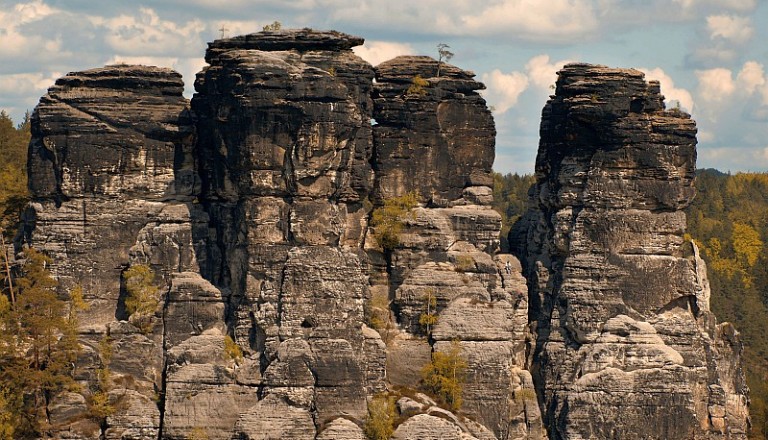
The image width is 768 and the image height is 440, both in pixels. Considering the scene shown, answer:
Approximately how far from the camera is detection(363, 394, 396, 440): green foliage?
74875mm

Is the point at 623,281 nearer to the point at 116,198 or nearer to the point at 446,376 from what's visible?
the point at 446,376

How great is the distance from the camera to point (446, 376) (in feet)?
256

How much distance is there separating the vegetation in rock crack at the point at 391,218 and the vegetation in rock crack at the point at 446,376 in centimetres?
487

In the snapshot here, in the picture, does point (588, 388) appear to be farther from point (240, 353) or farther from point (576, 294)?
point (240, 353)

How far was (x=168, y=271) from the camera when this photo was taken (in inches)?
3078

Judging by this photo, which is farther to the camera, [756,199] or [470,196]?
[756,199]

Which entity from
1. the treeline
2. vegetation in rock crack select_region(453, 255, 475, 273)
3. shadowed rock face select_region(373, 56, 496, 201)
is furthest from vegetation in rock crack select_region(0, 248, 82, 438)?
the treeline

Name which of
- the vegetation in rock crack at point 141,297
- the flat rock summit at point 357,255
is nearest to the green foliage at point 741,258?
the flat rock summit at point 357,255

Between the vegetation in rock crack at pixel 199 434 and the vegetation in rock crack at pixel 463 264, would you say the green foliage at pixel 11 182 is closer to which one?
the vegetation in rock crack at pixel 199 434

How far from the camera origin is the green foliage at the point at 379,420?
74875mm

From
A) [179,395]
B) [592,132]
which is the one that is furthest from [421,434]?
[592,132]

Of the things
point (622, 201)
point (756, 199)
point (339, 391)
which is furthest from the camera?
point (756, 199)

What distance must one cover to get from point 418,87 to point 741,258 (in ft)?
170

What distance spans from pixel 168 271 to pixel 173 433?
20.7ft
